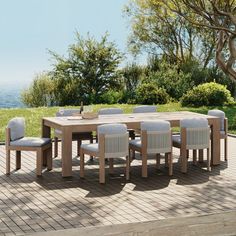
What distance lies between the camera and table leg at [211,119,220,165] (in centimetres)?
823

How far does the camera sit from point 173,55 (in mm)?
28094

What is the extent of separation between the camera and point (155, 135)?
23.9 ft

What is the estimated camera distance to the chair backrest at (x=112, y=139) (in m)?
6.89

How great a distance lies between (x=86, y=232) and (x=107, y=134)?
3.46 meters

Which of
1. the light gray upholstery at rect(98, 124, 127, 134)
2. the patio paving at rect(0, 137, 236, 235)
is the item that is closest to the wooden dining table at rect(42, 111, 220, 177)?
the patio paving at rect(0, 137, 236, 235)

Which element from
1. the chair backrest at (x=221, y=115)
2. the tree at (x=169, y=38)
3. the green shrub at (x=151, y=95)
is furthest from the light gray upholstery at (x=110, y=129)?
the tree at (x=169, y=38)

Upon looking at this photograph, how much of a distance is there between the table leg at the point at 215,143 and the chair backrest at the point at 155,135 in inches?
47.1

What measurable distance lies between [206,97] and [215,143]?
9243mm

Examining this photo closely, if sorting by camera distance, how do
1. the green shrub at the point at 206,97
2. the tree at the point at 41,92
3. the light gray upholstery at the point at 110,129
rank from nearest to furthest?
1. the light gray upholstery at the point at 110,129
2. the green shrub at the point at 206,97
3. the tree at the point at 41,92

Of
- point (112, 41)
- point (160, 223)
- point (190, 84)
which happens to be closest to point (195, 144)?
point (160, 223)

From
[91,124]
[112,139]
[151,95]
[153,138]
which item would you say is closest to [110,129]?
[112,139]

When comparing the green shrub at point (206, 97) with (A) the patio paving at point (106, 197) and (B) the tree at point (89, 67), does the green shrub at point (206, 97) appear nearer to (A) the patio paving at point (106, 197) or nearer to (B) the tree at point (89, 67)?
(B) the tree at point (89, 67)

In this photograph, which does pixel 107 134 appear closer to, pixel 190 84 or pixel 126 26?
pixel 190 84

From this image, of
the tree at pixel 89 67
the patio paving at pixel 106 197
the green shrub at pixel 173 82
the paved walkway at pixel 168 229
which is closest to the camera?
the paved walkway at pixel 168 229
